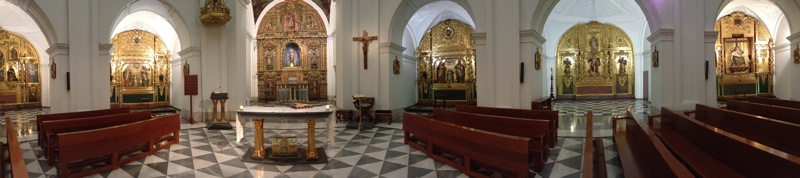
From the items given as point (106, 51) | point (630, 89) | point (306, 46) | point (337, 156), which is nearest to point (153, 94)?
point (306, 46)

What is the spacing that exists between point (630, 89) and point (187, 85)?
1916 centimetres

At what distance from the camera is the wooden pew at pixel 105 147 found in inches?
189

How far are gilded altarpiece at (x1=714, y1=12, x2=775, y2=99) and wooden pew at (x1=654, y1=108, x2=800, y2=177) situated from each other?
17.4m

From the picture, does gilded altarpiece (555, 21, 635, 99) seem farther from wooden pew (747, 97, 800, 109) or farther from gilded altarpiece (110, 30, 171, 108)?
gilded altarpiece (110, 30, 171, 108)

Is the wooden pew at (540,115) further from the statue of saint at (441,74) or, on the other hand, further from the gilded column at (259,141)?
the statue of saint at (441,74)

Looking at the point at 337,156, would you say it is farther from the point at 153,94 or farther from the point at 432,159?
the point at 153,94

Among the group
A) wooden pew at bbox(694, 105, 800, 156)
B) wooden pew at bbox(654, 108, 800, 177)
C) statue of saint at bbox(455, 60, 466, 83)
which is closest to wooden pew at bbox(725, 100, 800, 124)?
wooden pew at bbox(694, 105, 800, 156)

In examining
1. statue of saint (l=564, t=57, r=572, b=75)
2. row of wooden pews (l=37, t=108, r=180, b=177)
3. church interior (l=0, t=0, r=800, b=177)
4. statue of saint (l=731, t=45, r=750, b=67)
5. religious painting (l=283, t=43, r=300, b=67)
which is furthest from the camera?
religious painting (l=283, t=43, r=300, b=67)

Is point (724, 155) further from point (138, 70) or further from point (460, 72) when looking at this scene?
point (138, 70)

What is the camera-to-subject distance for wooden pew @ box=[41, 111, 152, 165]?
18.1 ft

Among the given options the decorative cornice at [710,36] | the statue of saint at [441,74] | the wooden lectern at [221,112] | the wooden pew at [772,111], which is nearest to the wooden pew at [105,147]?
the wooden lectern at [221,112]

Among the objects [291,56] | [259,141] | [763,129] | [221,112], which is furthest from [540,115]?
[291,56]

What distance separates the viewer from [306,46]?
69.9ft

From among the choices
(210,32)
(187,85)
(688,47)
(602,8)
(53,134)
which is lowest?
(53,134)
